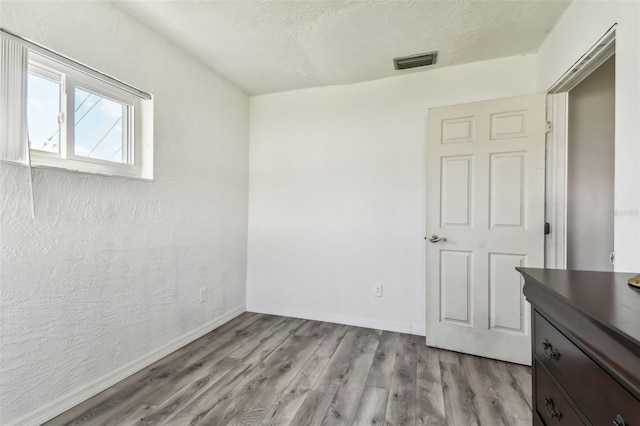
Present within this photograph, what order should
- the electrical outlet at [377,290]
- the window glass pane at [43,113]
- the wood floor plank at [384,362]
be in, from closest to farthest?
the window glass pane at [43,113] < the wood floor plank at [384,362] < the electrical outlet at [377,290]

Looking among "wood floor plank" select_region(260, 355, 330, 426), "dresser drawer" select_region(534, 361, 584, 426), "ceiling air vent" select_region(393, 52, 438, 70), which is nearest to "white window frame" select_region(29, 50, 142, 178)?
"wood floor plank" select_region(260, 355, 330, 426)

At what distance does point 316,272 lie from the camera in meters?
2.94

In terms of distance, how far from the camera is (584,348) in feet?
2.42

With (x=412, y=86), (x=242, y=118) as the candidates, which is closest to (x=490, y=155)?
(x=412, y=86)

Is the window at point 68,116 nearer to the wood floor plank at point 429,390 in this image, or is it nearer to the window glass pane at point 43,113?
the window glass pane at point 43,113

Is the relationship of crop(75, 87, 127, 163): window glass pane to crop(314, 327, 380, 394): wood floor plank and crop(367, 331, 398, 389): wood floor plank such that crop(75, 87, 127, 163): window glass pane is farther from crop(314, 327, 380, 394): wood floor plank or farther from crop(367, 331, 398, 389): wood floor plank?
crop(367, 331, 398, 389): wood floor plank

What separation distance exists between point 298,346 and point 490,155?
217 centimetres

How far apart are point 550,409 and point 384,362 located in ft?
4.15

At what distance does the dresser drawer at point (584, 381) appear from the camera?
0.60 meters

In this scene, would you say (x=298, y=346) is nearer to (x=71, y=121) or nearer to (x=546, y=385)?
(x=546, y=385)

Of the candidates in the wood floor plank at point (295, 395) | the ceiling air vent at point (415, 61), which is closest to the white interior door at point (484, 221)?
the ceiling air vent at point (415, 61)

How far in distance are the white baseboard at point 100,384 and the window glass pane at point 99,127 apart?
1.39 m

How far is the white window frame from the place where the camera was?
5.06 feet

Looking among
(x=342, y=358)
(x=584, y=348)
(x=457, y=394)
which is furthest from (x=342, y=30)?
(x=457, y=394)
